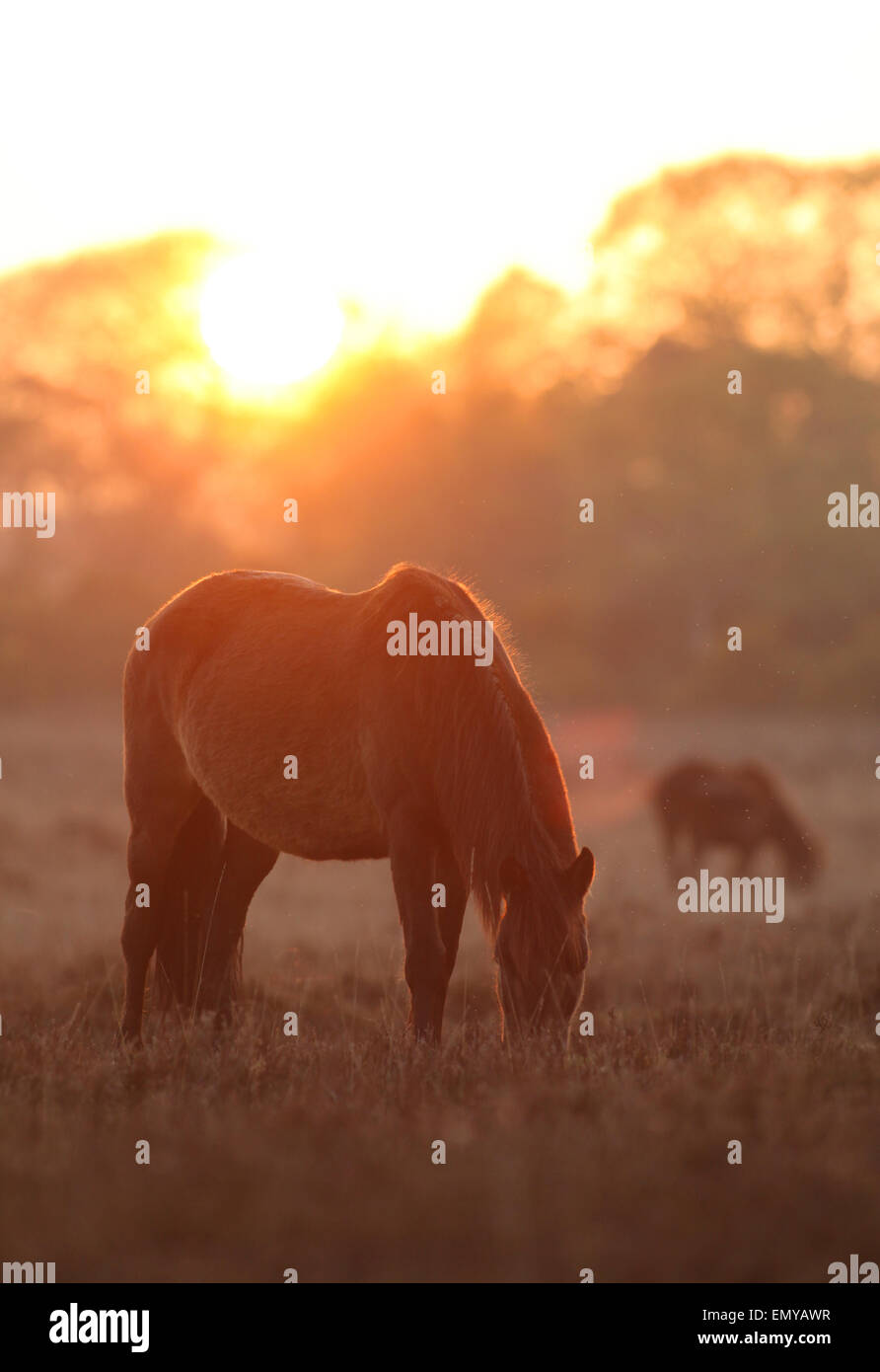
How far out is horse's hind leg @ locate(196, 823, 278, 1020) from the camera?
8.07 m

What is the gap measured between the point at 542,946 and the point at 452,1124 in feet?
2.99

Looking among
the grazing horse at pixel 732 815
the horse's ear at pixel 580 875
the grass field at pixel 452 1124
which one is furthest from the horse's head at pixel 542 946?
the grazing horse at pixel 732 815

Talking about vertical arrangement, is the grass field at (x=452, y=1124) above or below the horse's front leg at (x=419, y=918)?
below

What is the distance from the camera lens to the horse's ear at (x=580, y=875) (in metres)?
5.93

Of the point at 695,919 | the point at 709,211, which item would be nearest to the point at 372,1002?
the point at 695,919

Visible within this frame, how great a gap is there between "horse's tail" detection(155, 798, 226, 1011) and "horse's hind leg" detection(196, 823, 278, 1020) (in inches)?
1.3

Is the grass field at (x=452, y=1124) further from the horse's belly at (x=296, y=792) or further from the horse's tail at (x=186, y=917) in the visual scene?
the horse's belly at (x=296, y=792)

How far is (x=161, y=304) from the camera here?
138ft

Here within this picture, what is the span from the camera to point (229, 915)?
8.17 metres

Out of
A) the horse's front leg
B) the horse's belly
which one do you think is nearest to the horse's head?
the horse's front leg

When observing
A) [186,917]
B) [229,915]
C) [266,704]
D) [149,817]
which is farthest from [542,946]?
[149,817]

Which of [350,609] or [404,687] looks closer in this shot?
[404,687]
